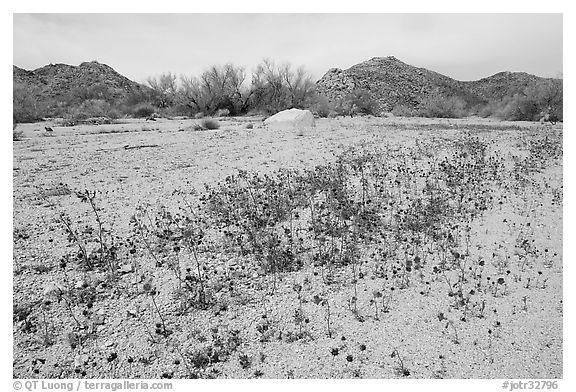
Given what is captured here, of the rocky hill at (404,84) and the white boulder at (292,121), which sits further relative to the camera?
the rocky hill at (404,84)

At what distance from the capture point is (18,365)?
3.46 meters

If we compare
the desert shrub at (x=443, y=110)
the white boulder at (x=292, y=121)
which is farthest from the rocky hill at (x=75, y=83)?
the desert shrub at (x=443, y=110)

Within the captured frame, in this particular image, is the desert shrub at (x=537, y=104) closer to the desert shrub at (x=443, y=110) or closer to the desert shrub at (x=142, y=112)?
the desert shrub at (x=443, y=110)

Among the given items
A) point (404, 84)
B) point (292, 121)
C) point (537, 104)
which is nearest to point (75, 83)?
point (404, 84)

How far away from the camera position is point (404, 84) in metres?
A: 47.4

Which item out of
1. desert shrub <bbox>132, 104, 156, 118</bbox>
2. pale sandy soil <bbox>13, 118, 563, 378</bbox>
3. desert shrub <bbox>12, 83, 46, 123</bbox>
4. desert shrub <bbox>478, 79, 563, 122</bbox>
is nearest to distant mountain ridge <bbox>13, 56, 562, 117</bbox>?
desert shrub <bbox>132, 104, 156, 118</bbox>

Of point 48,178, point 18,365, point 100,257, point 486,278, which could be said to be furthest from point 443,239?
point 48,178

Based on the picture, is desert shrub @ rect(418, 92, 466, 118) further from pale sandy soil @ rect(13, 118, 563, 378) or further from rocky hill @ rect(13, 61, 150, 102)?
rocky hill @ rect(13, 61, 150, 102)

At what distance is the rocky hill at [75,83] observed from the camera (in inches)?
1676

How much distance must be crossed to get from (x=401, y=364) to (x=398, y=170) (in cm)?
517

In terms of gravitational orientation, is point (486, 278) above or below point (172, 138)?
below

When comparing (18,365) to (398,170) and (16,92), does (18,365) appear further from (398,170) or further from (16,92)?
(16,92)

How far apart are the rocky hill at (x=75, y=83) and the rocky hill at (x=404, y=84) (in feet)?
66.9

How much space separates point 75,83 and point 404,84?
37.4 m
